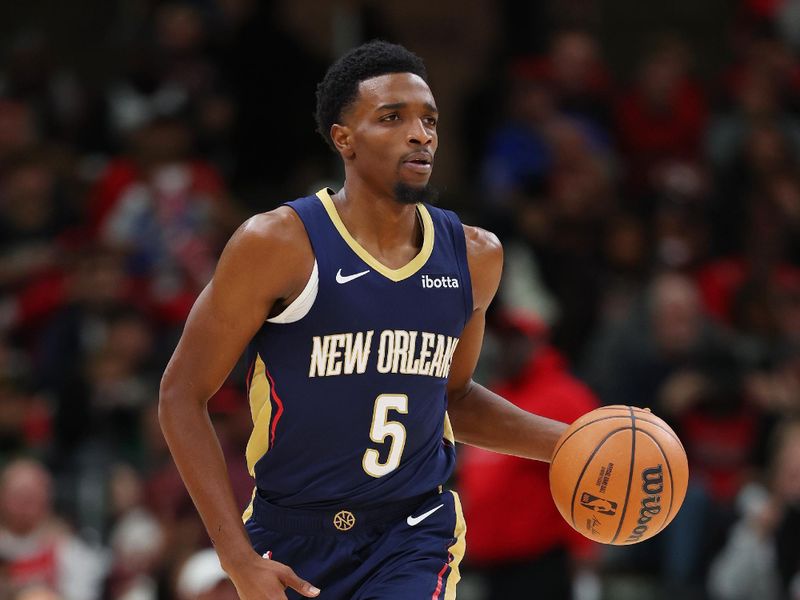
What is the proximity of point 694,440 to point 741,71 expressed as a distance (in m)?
4.64

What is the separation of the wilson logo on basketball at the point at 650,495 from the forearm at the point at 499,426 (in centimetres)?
45

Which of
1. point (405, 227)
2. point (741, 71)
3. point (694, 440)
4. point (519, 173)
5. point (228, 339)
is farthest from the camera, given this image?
point (741, 71)

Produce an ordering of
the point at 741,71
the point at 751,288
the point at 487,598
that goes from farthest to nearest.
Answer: the point at 741,71, the point at 751,288, the point at 487,598

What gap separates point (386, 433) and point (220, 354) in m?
0.61

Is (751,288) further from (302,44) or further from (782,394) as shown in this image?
(302,44)

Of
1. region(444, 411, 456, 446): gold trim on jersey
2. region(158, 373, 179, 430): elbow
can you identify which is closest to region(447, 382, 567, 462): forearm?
region(444, 411, 456, 446): gold trim on jersey

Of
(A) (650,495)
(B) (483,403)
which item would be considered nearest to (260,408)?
(B) (483,403)

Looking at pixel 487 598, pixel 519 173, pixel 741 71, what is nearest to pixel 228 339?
pixel 487 598

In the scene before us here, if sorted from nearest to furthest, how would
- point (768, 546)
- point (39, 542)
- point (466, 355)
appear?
point (466, 355) → point (768, 546) → point (39, 542)

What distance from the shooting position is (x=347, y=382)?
471cm

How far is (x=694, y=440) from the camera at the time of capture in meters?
9.50

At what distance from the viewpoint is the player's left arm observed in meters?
5.17

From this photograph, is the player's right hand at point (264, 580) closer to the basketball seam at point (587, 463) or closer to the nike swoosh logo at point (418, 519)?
the nike swoosh logo at point (418, 519)

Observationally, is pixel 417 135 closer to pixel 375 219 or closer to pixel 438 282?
pixel 375 219
